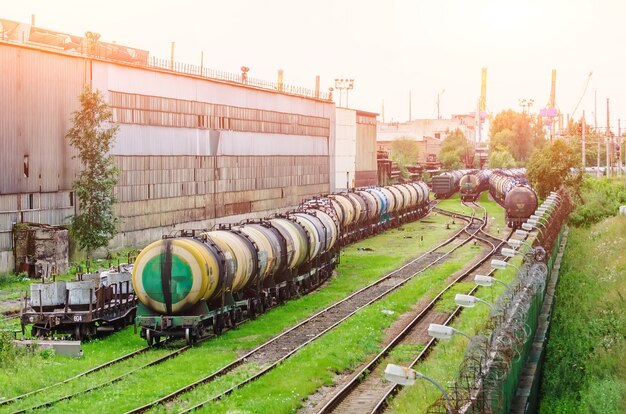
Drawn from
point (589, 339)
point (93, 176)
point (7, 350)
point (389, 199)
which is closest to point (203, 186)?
point (389, 199)

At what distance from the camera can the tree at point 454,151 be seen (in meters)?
161

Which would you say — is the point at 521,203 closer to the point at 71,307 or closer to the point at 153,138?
the point at 153,138

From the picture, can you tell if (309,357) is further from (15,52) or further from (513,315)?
(15,52)

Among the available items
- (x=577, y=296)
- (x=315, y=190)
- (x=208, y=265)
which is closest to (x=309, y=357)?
(x=208, y=265)

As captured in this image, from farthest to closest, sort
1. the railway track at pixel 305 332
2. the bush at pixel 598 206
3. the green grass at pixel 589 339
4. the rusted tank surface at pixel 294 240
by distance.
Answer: the bush at pixel 598 206, the rusted tank surface at pixel 294 240, the green grass at pixel 589 339, the railway track at pixel 305 332

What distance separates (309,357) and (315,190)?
56.9 metres

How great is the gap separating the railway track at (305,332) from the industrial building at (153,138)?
52.1ft

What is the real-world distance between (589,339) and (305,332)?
9440 millimetres

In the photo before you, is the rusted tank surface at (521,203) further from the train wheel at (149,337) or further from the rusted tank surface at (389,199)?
Answer: the train wheel at (149,337)

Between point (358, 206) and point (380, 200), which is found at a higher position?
point (380, 200)

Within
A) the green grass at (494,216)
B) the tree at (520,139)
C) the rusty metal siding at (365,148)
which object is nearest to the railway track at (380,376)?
the green grass at (494,216)

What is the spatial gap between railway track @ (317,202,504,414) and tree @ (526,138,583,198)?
46.0 metres

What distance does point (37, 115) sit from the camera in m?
45.9

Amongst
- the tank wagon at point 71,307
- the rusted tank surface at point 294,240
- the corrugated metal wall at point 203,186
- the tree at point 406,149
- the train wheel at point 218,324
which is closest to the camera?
the tank wagon at point 71,307
